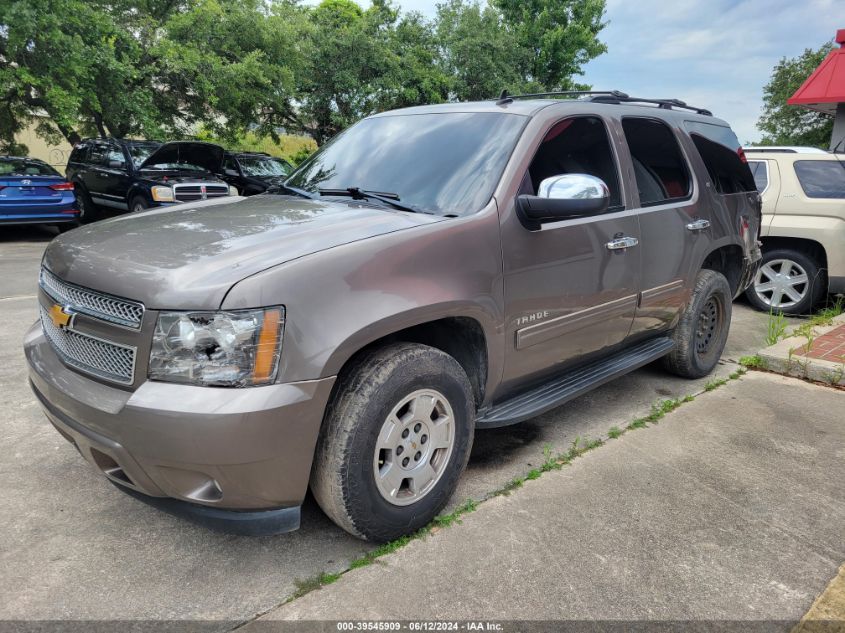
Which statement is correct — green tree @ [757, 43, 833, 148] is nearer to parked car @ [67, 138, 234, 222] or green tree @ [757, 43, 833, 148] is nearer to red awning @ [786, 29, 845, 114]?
red awning @ [786, 29, 845, 114]

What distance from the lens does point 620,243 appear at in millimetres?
3570

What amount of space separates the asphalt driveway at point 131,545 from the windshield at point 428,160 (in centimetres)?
145

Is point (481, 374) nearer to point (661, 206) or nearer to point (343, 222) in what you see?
point (343, 222)

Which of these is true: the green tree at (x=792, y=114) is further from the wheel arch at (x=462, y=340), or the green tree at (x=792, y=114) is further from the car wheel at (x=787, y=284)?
the wheel arch at (x=462, y=340)

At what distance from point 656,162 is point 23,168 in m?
11.7

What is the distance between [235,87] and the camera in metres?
15.5

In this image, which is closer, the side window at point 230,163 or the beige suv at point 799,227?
the beige suv at point 799,227

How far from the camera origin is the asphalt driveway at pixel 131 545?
2297mm

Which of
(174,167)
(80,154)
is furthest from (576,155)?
(80,154)

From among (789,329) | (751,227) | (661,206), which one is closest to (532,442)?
(661,206)

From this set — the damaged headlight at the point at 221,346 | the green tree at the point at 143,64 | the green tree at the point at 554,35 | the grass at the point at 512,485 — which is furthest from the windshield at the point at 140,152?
the green tree at the point at 554,35

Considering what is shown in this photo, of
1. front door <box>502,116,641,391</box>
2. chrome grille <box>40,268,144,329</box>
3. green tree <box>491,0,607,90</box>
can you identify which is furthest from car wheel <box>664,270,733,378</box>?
green tree <box>491,0,607,90</box>

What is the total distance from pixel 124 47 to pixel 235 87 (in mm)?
2509

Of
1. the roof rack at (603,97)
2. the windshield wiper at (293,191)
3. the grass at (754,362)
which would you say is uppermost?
the roof rack at (603,97)
